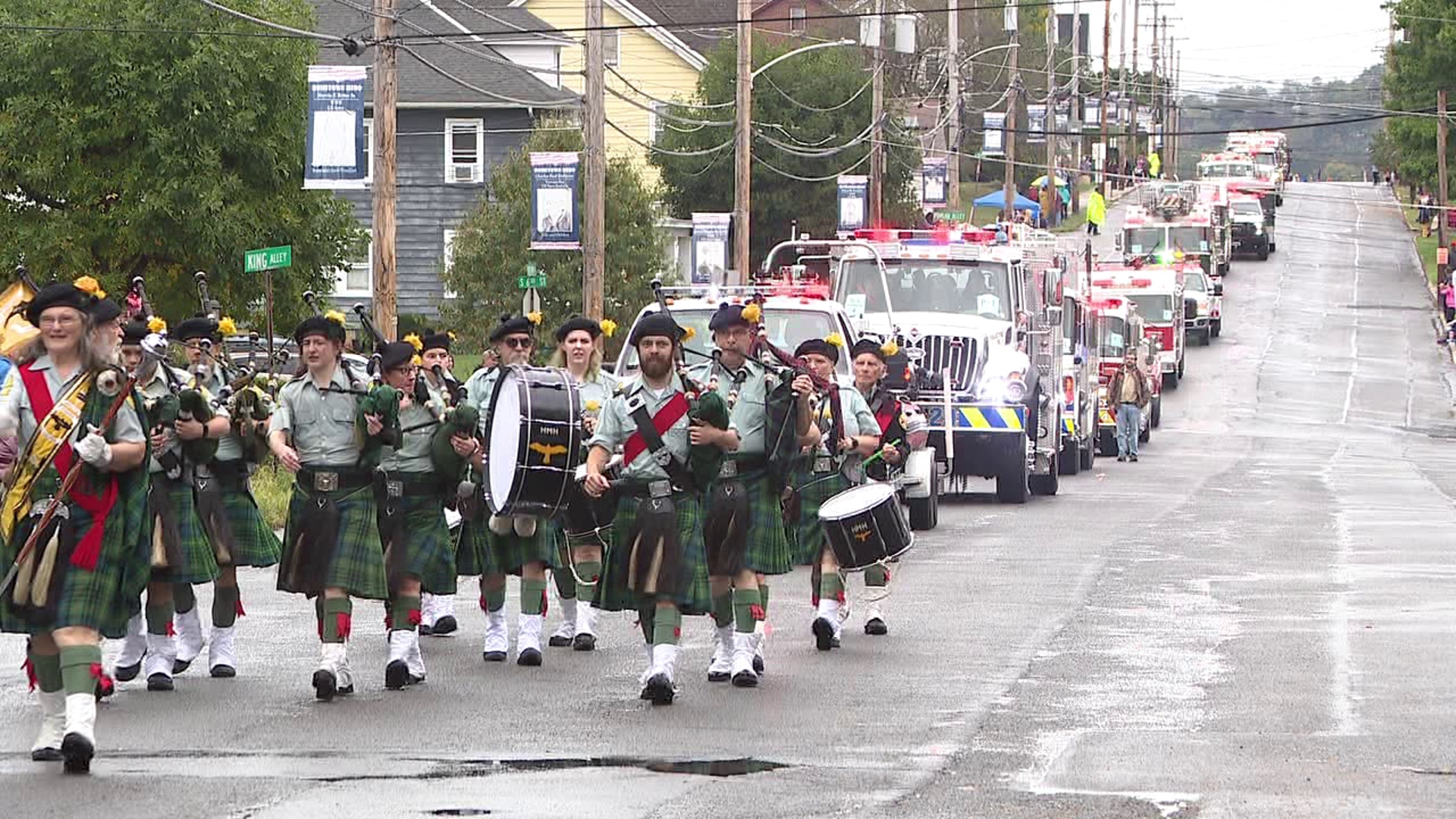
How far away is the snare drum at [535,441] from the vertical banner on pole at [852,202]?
36.8m

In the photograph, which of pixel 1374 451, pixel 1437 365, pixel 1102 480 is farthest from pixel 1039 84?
pixel 1102 480

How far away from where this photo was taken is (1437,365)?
2291 inches

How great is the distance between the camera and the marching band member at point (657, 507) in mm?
11102

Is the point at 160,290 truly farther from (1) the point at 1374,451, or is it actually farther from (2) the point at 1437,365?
(2) the point at 1437,365

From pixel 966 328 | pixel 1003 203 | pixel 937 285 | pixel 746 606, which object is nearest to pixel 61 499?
pixel 746 606

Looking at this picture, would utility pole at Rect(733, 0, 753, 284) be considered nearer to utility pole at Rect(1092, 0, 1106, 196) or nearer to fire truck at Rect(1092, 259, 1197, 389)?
fire truck at Rect(1092, 259, 1197, 389)

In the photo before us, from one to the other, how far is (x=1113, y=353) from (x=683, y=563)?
96.6ft

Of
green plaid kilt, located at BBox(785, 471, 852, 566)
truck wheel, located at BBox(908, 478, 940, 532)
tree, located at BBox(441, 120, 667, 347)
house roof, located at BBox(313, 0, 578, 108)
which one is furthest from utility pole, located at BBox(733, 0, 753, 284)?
green plaid kilt, located at BBox(785, 471, 852, 566)

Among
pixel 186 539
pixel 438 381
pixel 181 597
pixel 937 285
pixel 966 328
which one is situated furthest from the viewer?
pixel 937 285

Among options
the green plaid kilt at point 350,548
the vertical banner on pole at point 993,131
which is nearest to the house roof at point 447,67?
the vertical banner on pole at point 993,131

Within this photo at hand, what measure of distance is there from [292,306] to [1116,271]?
20660 millimetres

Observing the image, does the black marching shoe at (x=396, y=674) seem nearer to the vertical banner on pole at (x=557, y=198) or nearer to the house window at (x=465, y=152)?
the vertical banner on pole at (x=557, y=198)

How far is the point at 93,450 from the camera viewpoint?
30.1ft

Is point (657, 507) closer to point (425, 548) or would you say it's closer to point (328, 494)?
point (425, 548)
